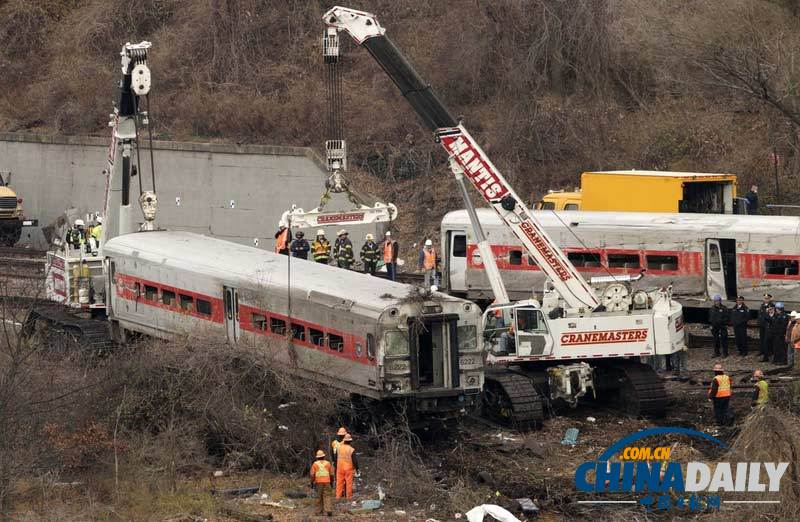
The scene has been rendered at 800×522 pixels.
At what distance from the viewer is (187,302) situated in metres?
26.5

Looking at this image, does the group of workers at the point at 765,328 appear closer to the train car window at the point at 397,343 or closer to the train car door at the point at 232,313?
the train car window at the point at 397,343

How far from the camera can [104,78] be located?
50500mm

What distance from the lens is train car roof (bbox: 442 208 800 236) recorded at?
29459 millimetres

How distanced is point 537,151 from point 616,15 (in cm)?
487

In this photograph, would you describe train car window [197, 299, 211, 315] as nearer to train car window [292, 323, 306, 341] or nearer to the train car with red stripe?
train car window [292, 323, 306, 341]

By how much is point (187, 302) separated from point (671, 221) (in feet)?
35.9

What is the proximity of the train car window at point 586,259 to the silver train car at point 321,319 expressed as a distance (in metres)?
7.74

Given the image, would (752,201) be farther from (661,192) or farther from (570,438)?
(570,438)

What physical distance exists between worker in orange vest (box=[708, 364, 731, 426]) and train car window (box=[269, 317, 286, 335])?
751cm

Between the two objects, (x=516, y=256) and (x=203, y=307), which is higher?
(x=516, y=256)

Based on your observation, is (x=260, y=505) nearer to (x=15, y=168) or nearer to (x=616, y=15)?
(x=616, y=15)

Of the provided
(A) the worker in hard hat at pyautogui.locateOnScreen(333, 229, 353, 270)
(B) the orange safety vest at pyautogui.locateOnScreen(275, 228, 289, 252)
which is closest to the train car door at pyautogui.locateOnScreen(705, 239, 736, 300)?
(A) the worker in hard hat at pyautogui.locateOnScreen(333, 229, 353, 270)

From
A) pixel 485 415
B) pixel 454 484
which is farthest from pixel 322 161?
pixel 454 484

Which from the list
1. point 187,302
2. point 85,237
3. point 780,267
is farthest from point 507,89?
point 187,302
